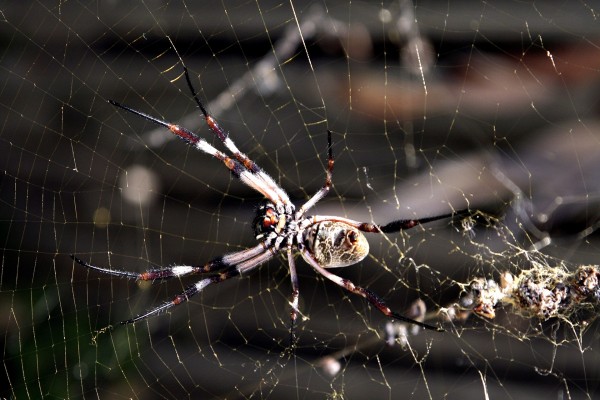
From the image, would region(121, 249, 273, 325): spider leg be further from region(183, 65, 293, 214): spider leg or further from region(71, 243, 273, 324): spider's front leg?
region(183, 65, 293, 214): spider leg

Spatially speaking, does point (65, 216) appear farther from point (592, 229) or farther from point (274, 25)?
point (592, 229)

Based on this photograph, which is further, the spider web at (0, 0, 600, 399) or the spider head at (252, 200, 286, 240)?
the spider web at (0, 0, 600, 399)

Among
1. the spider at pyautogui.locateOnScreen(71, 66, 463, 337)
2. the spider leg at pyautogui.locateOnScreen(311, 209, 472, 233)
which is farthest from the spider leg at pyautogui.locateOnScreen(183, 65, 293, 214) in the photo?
the spider leg at pyautogui.locateOnScreen(311, 209, 472, 233)

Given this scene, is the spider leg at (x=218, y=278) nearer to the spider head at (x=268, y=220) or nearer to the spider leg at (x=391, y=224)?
the spider head at (x=268, y=220)

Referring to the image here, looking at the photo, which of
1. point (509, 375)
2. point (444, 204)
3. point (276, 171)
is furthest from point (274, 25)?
point (509, 375)

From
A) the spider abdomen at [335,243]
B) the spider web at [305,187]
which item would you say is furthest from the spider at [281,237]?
the spider web at [305,187]

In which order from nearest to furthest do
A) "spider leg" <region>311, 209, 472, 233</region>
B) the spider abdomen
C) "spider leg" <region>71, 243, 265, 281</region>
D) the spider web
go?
1. "spider leg" <region>311, 209, 472, 233</region>
2. the spider abdomen
3. "spider leg" <region>71, 243, 265, 281</region>
4. the spider web

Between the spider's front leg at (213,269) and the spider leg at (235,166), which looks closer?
the spider leg at (235,166)
